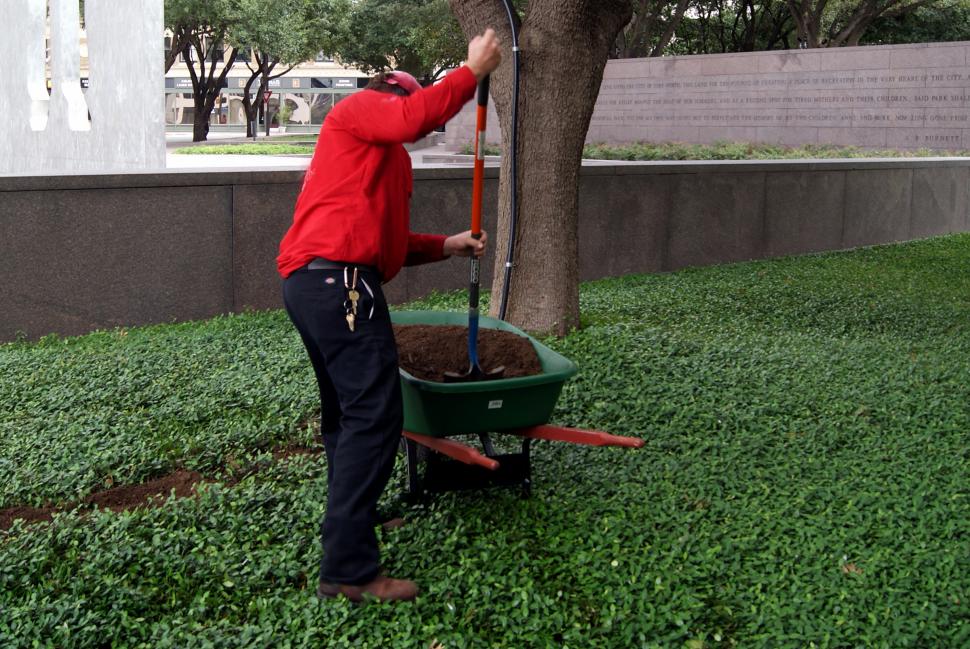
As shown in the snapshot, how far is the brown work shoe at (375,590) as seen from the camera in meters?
3.50

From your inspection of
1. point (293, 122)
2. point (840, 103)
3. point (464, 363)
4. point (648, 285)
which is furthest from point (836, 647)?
point (293, 122)

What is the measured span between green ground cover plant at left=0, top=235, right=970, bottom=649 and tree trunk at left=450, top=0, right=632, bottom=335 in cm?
48

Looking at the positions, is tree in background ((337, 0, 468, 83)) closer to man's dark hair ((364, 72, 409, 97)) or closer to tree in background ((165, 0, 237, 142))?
tree in background ((165, 0, 237, 142))

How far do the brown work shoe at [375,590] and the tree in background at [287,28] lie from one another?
36.2 m

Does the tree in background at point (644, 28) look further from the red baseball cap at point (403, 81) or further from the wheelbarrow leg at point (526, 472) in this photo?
the red baseball cap at point (403, 81)

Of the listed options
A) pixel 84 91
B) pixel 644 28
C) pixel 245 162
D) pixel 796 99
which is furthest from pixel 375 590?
pixel 644 28

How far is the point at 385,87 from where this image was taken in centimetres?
345

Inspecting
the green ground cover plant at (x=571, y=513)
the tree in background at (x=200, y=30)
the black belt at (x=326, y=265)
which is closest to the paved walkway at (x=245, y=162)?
the green ground cover plant at (x=571, y=513)

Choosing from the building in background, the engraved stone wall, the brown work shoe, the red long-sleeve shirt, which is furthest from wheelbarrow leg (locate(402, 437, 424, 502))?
the building in background

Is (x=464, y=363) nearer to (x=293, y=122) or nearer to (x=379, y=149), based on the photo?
(x=379, y=149)

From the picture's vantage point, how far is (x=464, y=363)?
4191 mm

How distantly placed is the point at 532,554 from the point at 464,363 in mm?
764

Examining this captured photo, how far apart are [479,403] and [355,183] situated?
88cm

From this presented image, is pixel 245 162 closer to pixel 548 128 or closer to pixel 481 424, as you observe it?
pixel 548 128
